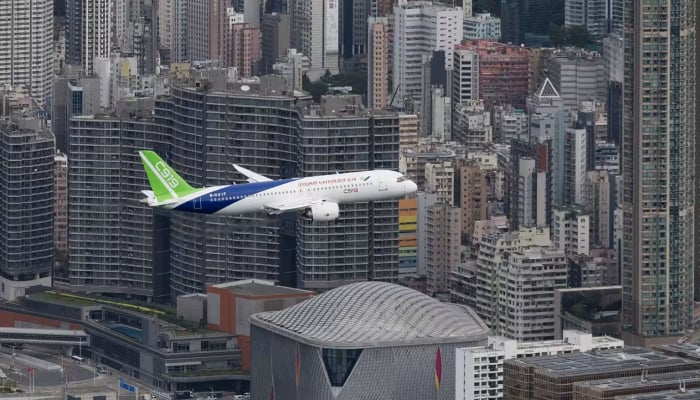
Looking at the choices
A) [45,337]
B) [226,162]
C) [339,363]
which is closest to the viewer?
[339,363]

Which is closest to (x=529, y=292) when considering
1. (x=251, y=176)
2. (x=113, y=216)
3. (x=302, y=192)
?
(x=251, y=176)

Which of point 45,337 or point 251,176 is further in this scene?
point 45,337

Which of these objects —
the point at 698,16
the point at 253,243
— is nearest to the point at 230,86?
the point at 253,243

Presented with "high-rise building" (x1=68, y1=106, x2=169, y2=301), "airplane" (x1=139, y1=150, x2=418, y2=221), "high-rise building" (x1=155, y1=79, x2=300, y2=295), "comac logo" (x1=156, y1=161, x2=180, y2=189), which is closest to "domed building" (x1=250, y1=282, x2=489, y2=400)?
"airplane" (x1=139, y1=150, x2=418, y2=221)

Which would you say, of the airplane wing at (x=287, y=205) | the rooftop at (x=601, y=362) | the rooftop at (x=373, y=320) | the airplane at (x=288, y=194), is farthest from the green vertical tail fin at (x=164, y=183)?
the rooftop at (x=601, y=362)

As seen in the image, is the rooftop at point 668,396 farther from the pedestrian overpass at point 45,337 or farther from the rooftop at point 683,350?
the pedestrian overpass at point 45,337

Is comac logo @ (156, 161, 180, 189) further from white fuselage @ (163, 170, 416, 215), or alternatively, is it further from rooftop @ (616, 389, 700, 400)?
rooftop @ (616, 389, 700, 400)

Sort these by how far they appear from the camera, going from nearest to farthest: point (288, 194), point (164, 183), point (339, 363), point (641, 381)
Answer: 1. point (641, 381)
2. point (288, 194)
3. point (339, 363)
4. point (164, 183)

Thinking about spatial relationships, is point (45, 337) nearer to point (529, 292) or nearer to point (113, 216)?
point (113, 216)
